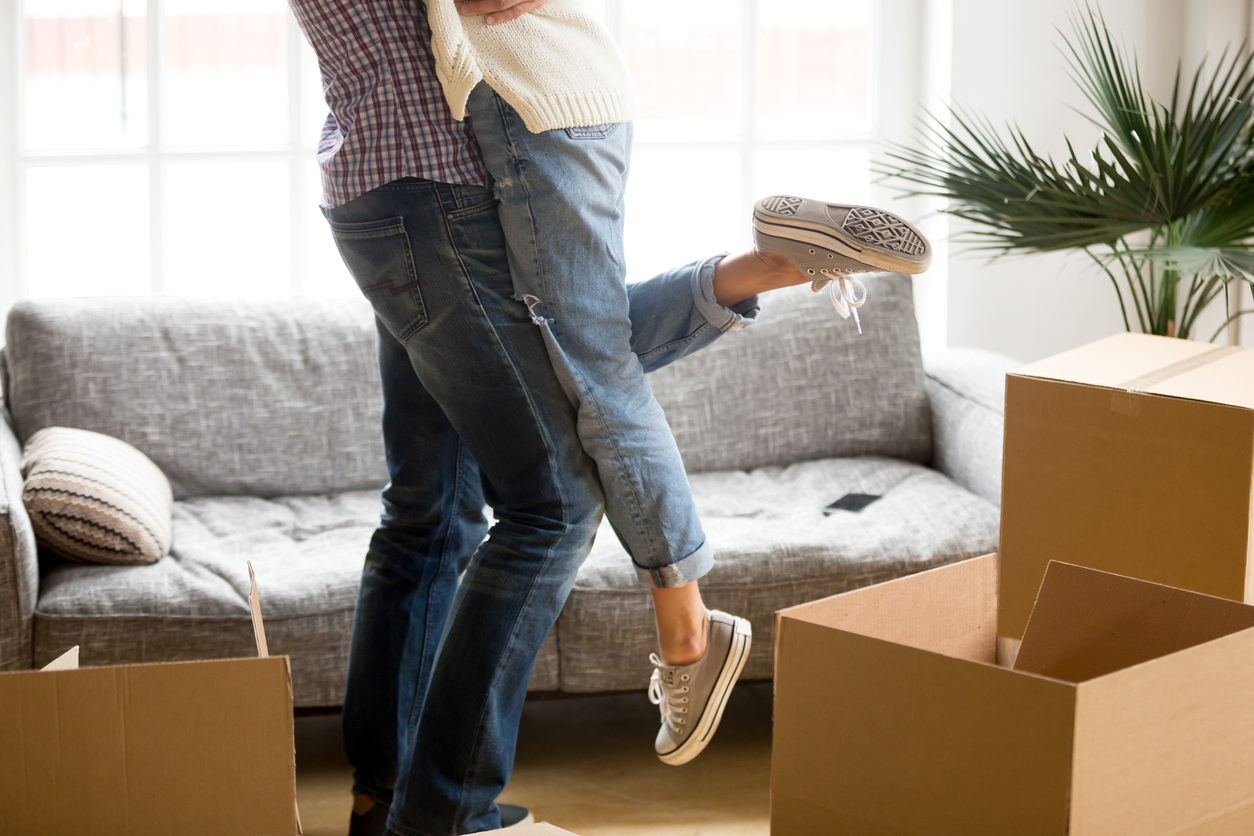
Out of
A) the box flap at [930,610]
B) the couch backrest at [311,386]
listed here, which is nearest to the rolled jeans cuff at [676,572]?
the box flap at [930,610]

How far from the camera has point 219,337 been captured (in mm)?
2107

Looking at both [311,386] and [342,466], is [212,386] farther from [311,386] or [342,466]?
[342,466]

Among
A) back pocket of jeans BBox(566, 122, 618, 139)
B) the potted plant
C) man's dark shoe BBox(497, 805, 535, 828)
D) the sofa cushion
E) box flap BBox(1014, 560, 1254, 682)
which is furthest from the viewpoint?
the sofa cushion

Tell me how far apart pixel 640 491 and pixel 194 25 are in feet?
6.43

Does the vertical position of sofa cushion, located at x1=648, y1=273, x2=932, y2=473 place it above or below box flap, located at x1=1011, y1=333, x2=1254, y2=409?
below

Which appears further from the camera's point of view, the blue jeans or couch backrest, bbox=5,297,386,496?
couch backrest, bbox=5,297,386,496

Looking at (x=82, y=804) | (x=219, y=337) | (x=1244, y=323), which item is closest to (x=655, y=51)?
(x=219, y=337)

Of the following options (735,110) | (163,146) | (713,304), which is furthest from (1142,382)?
(163,146)

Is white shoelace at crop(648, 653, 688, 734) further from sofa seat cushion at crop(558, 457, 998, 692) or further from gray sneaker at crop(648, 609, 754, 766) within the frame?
sofa seat cushion at crop(558, 457, 998, 692)

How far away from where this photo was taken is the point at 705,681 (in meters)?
1.28

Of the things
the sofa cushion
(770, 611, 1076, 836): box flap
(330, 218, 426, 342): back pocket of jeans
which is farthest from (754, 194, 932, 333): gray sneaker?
the sofa cushion

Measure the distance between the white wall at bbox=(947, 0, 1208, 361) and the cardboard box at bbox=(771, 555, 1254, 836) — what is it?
1783mm

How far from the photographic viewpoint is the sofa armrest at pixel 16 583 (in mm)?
1506

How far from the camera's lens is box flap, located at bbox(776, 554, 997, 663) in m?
0.88
